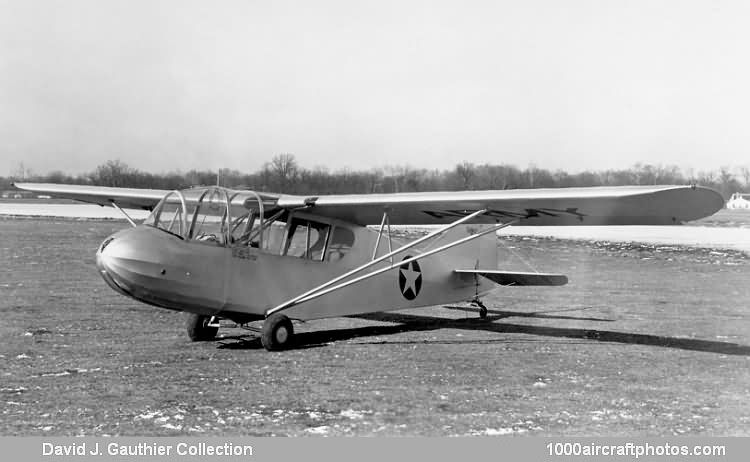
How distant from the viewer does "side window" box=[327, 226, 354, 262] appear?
1091 centimetres

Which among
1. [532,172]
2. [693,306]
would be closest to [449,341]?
[693,306]

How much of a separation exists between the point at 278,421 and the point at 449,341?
484 cm

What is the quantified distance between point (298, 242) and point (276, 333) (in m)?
1.63

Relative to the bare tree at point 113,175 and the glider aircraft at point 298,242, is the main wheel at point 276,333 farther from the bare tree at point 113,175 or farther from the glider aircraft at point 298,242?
the bare tree at point 113,175

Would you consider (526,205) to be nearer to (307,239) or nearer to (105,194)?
(307,239)

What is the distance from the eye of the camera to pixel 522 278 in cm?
1207

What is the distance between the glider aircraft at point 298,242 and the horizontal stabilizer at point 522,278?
1.0 inches

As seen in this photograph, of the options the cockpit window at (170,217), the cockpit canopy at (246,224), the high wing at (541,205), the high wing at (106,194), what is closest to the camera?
the high wing at (541,205)

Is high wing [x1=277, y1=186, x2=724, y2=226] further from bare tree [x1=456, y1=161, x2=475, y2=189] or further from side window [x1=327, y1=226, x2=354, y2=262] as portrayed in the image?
bare tree [x1=456, y1=161, x2=475, y2=189]

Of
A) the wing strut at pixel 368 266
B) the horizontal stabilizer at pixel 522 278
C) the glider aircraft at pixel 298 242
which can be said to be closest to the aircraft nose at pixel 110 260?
the glider aircraft at pixel 298 242

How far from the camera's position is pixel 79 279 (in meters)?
17.2

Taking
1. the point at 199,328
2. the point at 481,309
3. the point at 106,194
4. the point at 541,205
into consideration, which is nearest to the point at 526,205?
the point at 541,205

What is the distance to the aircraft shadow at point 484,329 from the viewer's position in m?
9.87

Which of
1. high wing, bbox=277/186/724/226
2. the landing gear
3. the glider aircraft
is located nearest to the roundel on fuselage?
the glider aircraft
